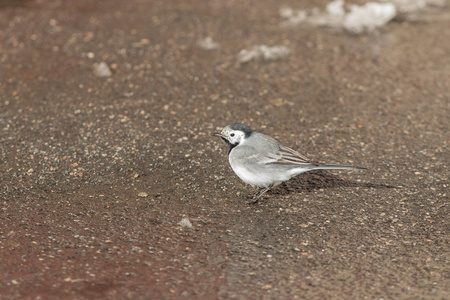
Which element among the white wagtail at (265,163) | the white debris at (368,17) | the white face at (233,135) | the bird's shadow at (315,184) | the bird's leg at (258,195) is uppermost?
the white debris at (368,17)

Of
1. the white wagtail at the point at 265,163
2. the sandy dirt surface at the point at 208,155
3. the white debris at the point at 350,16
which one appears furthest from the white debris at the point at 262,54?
the white wagtail at the point at 265,163

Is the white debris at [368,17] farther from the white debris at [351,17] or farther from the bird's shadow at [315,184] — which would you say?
the bird's shadow at [315,184]

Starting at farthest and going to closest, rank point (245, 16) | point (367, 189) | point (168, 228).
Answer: point (245, 16) < point (367, 189) < point (168, 228)

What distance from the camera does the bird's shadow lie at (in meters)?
4.97

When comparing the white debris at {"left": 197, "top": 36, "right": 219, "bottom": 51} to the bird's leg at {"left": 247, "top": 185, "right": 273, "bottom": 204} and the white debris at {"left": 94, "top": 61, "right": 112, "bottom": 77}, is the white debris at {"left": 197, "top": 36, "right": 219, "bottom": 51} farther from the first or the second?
the bird's leg at {"left": 247, "top": 185, "right": 273, "bottom": 204}

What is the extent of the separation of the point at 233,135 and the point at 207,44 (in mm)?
3096

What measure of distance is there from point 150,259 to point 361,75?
13.9 ft

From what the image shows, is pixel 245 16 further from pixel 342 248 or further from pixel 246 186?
pixel 342 248

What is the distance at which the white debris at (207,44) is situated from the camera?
24.5 feet

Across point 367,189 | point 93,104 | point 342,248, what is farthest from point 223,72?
point 342,248

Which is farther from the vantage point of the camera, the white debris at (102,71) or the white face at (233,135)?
the white debris at (102,71)

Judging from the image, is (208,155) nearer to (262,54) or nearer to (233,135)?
(233,135)

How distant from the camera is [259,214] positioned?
15.1 feet

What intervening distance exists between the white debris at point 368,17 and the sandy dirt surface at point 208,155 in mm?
231
